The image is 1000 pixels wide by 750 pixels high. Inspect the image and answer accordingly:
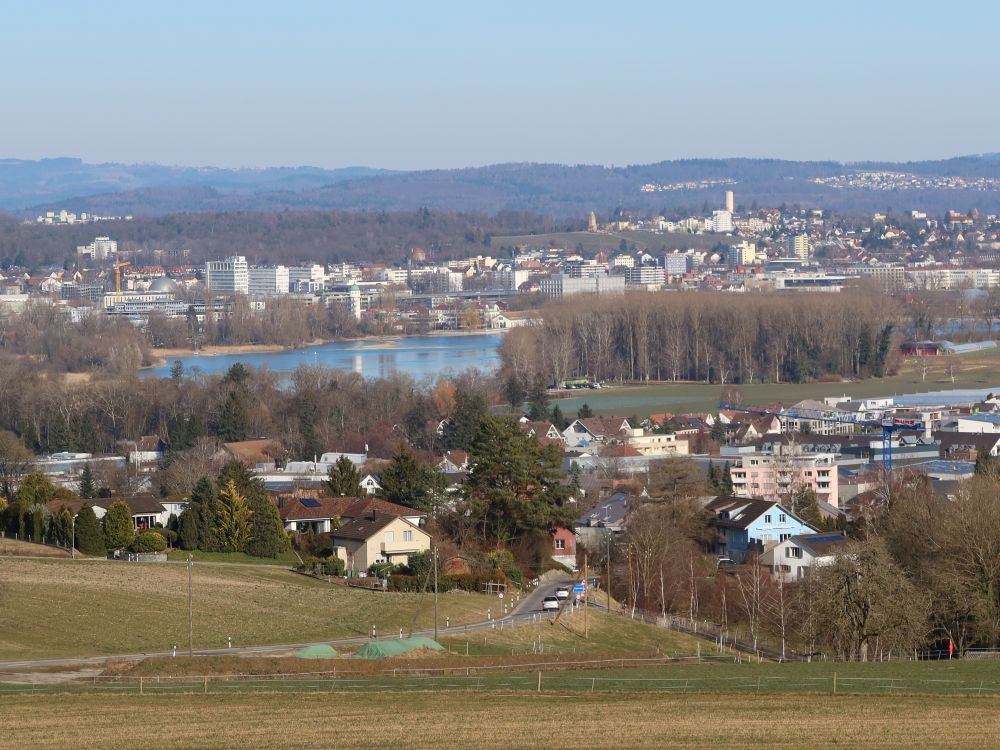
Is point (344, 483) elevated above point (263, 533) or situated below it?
below

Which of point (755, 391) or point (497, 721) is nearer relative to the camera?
point (497, 721)

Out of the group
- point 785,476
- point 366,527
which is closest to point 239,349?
point 785,476

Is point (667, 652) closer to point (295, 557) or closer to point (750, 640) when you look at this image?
point (750, 640)

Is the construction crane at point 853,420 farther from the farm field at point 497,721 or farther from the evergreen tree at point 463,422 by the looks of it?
the farm field at point 497,721

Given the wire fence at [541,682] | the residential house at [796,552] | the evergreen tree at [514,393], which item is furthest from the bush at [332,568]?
the evergreen tree at [514,393]

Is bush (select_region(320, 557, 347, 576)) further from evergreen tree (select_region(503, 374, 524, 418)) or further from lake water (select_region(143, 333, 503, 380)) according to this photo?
lake water (select_region(143, 333, 503, 380))

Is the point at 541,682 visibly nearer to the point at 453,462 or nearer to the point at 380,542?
the point at 380,542
